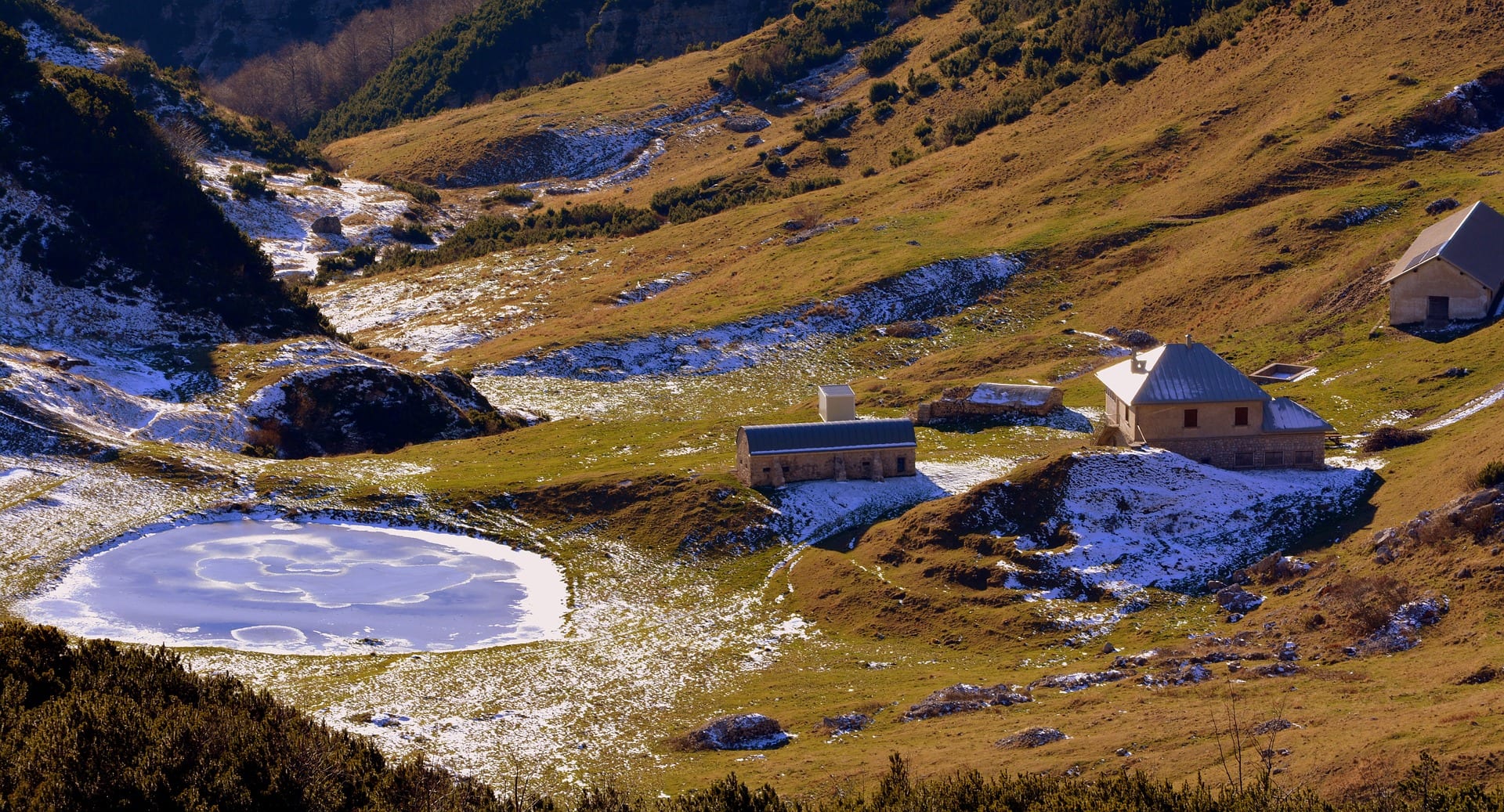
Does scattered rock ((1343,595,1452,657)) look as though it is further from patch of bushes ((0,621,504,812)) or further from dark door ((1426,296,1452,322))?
dark door ((1426,296,1452,322))

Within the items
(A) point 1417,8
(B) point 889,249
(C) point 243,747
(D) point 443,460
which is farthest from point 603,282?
(C) point 243,747

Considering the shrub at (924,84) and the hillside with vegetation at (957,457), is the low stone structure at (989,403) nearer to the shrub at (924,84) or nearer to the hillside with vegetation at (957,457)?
the hillside with vegetation at (957,457)

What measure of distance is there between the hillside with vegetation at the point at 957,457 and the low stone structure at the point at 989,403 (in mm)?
973

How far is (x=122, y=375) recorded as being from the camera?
264 ft

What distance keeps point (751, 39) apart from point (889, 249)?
80.0m

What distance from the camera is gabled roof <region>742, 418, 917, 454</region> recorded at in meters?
67.3

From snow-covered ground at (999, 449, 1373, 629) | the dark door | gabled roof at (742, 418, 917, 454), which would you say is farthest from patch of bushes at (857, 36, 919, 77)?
snow-covered ground at (999, 449, 1373, 629)

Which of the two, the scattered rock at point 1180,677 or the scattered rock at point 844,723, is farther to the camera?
the scattered rock at point 1180,677

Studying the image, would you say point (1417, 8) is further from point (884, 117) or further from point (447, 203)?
point (447, 203)

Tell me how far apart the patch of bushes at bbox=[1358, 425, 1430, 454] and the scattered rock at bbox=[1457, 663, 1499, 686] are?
2641 centimetres

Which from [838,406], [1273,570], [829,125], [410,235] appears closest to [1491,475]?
[1273,570]

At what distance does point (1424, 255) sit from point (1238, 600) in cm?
3812

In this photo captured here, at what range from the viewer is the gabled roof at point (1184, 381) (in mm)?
64375

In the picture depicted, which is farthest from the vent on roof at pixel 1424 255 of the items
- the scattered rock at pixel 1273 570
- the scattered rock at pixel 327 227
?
the scattered rock at pixel 327 227
